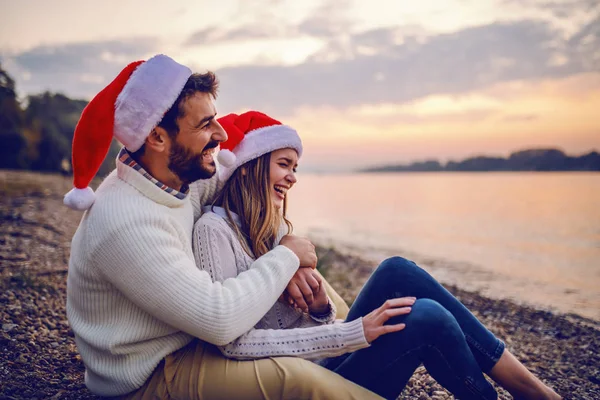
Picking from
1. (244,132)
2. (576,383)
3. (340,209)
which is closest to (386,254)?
(576,383)

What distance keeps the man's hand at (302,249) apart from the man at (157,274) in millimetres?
103

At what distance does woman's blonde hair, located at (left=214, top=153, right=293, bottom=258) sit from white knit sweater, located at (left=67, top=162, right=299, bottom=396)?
0.35 m

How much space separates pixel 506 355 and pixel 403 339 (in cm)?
72

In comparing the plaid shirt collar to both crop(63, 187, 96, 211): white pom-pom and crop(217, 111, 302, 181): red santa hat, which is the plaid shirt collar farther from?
crop(217, 111, 302, 181): red santa hat

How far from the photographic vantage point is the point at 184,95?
2533 millimetres

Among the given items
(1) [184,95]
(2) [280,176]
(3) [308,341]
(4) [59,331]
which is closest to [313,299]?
(3) [308,341]

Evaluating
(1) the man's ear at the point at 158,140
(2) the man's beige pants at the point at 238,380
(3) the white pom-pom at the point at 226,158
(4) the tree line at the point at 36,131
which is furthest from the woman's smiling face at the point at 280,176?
(4) the tree line at the point at 36,131

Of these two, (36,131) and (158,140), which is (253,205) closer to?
(158,140)

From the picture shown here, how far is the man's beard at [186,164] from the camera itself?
2.49 meters

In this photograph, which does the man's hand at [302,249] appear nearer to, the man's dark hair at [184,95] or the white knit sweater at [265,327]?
the white knit sweater at [265,327]

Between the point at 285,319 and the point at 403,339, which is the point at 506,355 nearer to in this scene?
the point at 403,339

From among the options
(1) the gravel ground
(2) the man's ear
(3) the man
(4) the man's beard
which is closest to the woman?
(3) the man

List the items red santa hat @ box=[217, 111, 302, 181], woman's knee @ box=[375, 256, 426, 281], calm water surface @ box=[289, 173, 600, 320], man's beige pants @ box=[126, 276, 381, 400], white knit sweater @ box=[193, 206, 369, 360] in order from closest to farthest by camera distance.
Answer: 1. man's beige pants @ box=[126, 276, 381, 400]
2. white knit sweater @ box=[193, 206, 369, 360]
3. woman's knee @ box=[375, 256, 426, 281]
4. red santa hat @ box=[217, 111, 302, 181]
5. calm water surface @ box=[289, 173, 600, 320]

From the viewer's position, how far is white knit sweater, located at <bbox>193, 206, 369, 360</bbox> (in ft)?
7.72
